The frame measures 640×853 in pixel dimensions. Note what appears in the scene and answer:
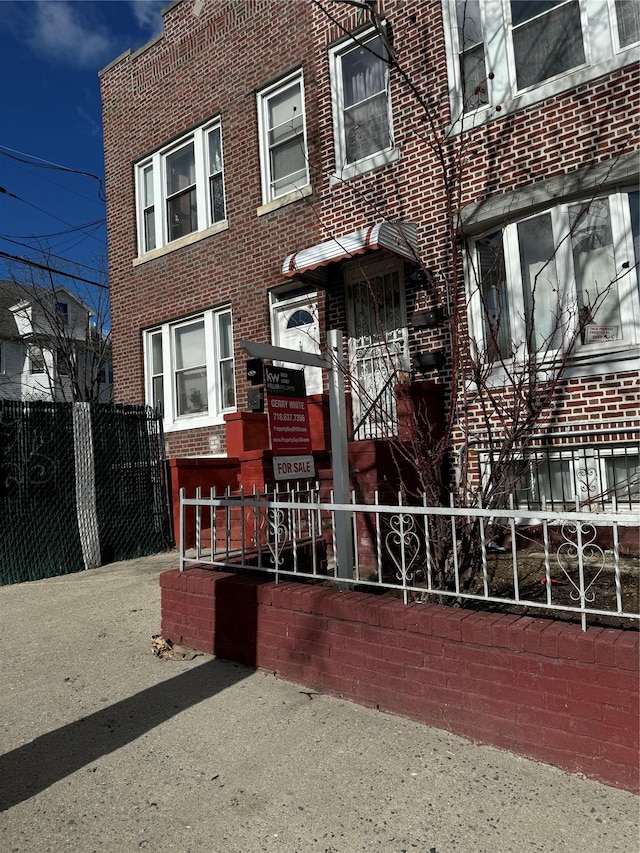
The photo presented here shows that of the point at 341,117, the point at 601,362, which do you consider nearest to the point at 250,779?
the point at 601,362

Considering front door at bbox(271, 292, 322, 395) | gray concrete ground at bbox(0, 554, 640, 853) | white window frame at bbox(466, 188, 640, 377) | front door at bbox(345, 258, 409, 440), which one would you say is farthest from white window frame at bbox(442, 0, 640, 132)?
gray concrete ground at bbox(0, 554, 640, 853)

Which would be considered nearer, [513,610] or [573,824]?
[573,824]

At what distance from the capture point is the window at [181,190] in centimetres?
1048

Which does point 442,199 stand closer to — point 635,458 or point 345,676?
point 635,458

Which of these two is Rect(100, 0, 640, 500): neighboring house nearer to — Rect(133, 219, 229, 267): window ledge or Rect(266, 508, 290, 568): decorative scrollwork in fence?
Rect(133, 219, 229, 267): window ledge

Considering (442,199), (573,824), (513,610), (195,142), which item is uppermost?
(195,142)

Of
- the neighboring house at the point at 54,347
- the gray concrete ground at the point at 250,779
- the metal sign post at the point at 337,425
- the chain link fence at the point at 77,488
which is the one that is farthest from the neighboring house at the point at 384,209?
the neighboring house at the point at 54,347

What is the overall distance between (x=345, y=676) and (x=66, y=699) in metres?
1.85

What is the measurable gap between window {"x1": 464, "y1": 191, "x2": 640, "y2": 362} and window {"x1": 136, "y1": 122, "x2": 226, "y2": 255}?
16.6 feet

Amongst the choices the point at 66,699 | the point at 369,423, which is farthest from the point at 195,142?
the point at 66,699

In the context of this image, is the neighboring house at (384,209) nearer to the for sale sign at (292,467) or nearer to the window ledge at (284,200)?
the window ledge at (284,200)

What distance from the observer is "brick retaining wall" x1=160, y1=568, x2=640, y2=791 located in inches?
112

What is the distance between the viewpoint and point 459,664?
3293 millimetres

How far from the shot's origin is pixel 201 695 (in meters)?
3.98
